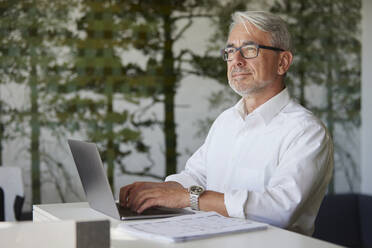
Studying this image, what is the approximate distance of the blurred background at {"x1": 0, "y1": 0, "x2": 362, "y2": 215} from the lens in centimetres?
399

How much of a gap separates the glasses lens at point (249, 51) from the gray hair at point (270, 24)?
3.3 inches

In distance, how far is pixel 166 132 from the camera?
4438 mm

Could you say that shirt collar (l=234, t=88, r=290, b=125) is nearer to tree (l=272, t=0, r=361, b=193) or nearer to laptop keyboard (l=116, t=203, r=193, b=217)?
laptop keyboard (l=116, t=203, r=193, b=217)

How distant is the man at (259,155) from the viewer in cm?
185

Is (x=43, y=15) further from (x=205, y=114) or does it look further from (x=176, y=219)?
(x=176, y=219)

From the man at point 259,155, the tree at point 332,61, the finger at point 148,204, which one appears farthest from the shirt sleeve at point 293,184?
the tree at point 332,61

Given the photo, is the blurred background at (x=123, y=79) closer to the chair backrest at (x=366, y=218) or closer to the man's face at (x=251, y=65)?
the chair backrest at (x=366, y=218)

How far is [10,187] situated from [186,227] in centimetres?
229

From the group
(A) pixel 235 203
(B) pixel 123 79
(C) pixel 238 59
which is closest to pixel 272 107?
(C) pixel 238 59

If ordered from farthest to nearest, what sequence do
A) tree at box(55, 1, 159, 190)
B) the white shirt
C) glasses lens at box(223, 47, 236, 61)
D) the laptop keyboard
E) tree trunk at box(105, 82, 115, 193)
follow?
tree trunk at box(105, 82, 115, 193), tree at box(55, 1, 159, 190), glasses lens at box(223, 47, 236, 61), the white shirt, the laptop keyboard

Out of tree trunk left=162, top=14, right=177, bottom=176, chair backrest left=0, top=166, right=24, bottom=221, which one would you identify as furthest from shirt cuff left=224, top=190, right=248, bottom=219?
tree trunk left=162, top=14, right=177, bottom=176

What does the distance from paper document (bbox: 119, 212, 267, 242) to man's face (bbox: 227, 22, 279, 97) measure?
85 centimetres

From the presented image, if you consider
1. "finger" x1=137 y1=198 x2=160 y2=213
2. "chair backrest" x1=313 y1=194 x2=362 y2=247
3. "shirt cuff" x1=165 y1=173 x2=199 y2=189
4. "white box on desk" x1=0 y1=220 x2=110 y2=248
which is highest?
"white box on desk" x1=0 y1=220 x2=110 y2=248

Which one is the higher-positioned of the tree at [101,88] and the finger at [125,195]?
the tree at [101,88]
